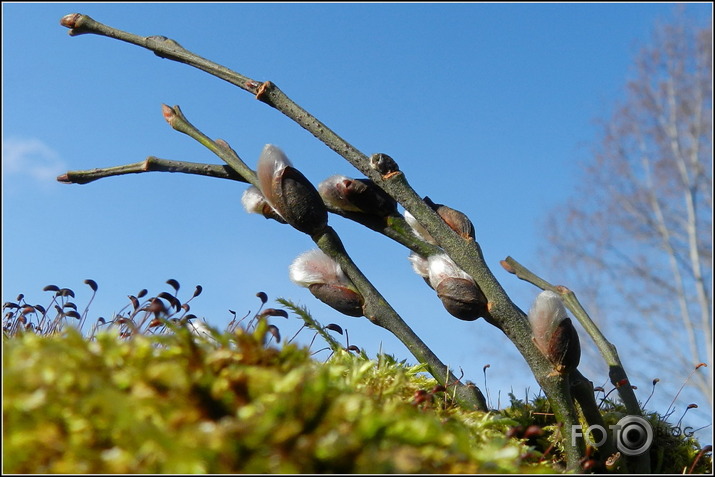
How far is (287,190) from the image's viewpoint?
0.97 meters

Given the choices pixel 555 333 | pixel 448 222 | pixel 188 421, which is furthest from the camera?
pixel 448 222

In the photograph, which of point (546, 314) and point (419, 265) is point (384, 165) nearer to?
point (419, 265)

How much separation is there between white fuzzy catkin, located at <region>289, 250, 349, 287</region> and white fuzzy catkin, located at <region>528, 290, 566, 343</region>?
31cm

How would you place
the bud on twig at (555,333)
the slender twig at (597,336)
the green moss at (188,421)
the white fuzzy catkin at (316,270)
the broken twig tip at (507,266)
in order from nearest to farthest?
the green moss at (188,421), the bud on twig at (555,333), the white fuzzy catkin at (316,270), the slender twig at (597,336), the broken twig tip at (507,266)

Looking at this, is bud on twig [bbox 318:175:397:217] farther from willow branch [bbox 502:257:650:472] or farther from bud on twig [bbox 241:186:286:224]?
willow branch [bbox 502:257:650:472]

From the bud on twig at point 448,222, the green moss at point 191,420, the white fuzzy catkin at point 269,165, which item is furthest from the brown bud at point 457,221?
the green moss at point 191,420

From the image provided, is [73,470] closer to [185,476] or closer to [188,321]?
[185,476]

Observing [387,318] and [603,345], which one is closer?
[387,318]

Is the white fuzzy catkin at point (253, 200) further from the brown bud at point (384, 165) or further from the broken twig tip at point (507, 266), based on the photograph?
the broken twig tip at point (507, 266)

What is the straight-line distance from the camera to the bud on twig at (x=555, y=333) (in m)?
0.93

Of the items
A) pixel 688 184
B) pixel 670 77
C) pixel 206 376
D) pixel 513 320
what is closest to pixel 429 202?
pixel 513 320

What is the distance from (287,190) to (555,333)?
1.54 ft

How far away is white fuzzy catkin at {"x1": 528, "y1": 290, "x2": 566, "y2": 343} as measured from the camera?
929 millimetres

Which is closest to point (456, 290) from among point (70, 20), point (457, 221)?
point (457, 221)
